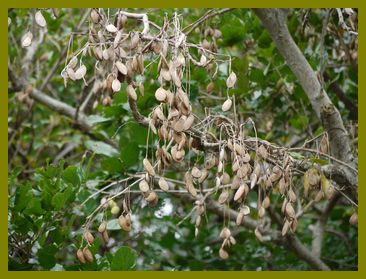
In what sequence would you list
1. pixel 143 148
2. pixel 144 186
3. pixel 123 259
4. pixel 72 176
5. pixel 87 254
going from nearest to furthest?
pixel 144 186 < pixel 87 254 < pixel 123 259 < pixel 72 176 < pixel 143 148

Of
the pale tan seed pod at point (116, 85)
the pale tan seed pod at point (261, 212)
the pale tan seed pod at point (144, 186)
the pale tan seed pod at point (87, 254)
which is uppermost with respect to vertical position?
the pale tan seed pod at point (116, 85)

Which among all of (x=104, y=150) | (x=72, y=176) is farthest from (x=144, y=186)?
(x=104, y=150)

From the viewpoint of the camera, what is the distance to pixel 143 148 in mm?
2312

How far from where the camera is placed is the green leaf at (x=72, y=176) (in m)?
2.09

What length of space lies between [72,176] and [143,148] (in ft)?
0.99

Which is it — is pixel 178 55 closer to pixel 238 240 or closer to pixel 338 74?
pixel 338 74

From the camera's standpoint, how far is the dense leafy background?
2049 millimetres

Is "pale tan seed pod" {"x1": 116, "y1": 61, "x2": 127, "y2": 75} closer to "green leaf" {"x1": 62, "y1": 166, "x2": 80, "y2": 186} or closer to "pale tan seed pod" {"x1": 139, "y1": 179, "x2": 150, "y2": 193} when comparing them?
"pale tan seed pod" {"x1": 139, "y1": 179, "x2": 150, "y2": 193}

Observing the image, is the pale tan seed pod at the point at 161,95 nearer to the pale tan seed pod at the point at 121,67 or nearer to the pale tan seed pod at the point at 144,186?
the pale tan seed pod at the point at 121,67

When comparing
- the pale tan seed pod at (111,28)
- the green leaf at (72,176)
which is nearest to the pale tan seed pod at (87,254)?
the green leaf at (72,176)

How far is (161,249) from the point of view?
3.04 m

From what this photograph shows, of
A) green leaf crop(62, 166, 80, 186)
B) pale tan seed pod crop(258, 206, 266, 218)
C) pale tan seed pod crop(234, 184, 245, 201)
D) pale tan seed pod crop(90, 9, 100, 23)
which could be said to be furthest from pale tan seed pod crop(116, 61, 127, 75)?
green leaf crop(62, 166, 80, 186)

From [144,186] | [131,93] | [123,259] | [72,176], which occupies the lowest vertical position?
[123,259]

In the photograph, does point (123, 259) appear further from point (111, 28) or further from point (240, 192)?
point (111, 28)
